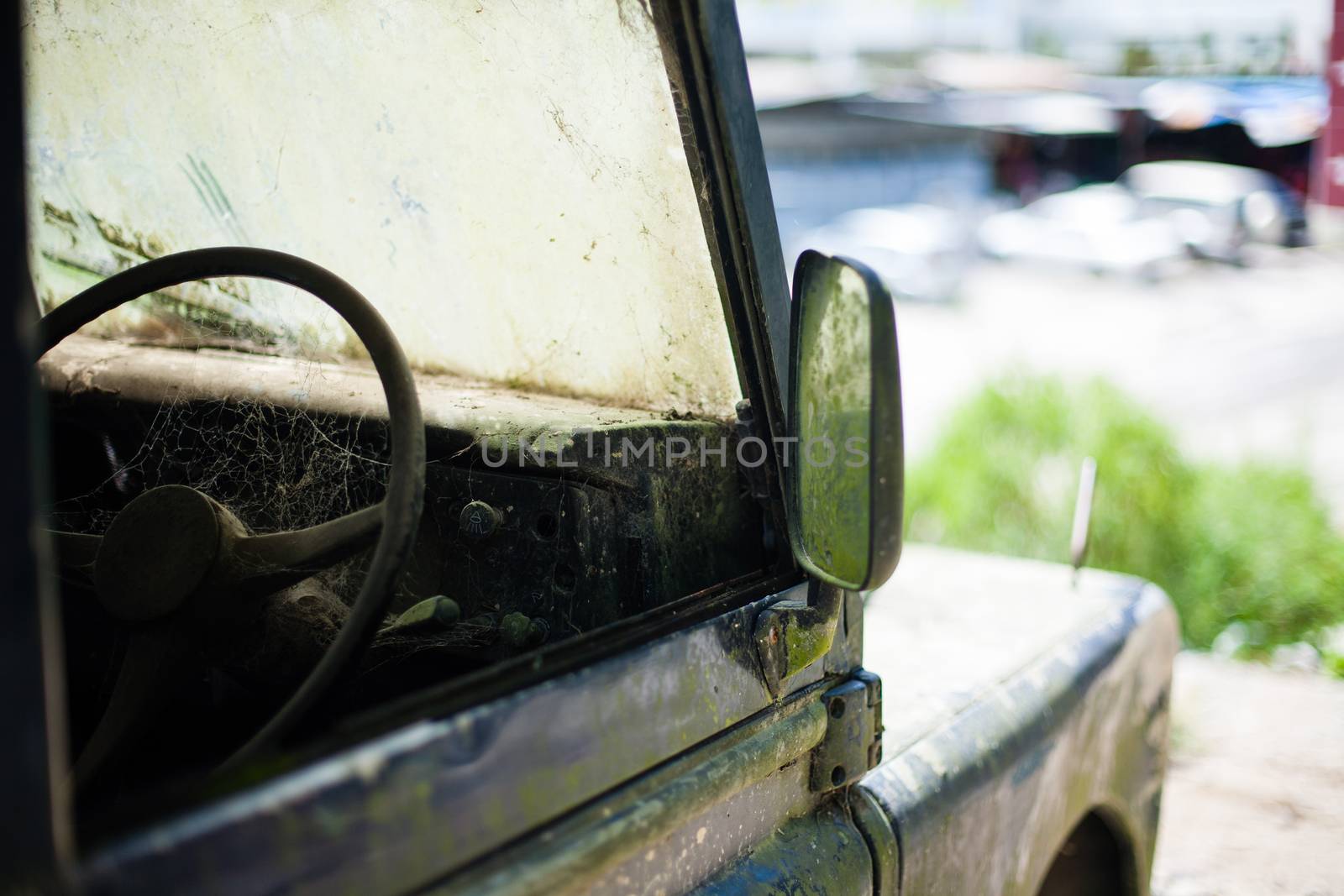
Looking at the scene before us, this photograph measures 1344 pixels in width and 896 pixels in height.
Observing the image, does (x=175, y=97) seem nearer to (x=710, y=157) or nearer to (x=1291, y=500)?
(x=710, y=157)

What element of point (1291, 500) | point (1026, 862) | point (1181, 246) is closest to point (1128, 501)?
point (1291, 500)

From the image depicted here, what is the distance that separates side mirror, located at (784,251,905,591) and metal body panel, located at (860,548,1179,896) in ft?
1.41

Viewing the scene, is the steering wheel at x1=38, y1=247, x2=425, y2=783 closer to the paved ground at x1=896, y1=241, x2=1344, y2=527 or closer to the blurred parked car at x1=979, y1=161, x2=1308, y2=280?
the paved ground at x1=896, y1=241, x2=1344, y2=527

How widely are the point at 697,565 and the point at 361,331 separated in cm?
54

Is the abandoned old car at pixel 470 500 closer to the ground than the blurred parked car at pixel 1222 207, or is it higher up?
higher up

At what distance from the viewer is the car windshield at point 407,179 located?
1.50 metres

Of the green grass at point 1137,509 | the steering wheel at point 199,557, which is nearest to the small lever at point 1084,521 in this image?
the steering wheel at point 199,557

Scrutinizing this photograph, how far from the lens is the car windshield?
1.50m

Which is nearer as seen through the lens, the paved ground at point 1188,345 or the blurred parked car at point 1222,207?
the paved ground at point 1188,345

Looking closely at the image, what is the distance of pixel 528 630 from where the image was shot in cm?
150

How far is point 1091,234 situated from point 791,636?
22.7 m

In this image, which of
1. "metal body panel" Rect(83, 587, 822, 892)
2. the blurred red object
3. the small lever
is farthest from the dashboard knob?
the blurred red object

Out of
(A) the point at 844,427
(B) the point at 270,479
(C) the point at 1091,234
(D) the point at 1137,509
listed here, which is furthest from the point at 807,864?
(C) the point at 1091,234

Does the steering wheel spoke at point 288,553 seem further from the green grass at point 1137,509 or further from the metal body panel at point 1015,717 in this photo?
the green grass at point 1137,509
